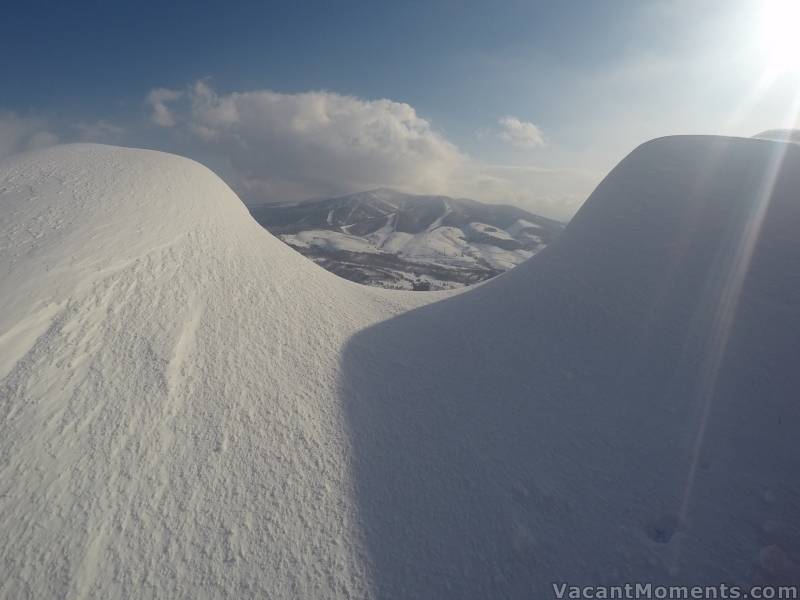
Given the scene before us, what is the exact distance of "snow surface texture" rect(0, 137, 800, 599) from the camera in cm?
510

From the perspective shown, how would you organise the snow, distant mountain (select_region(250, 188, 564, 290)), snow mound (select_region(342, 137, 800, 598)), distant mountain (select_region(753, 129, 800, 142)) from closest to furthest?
snow mound (select_region(342, 137, 800, 598)), distant mountain (select_region(753, 129, 800, 142)), distant mountain (select_region(250, 188, 564, 290)), the snow

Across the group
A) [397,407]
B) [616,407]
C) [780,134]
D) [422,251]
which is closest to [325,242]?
[422,251]

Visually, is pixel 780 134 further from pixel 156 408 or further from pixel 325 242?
pixel 325 242

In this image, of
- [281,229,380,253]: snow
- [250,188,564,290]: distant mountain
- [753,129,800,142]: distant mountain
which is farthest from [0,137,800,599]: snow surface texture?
[281,229,380,253]: snow

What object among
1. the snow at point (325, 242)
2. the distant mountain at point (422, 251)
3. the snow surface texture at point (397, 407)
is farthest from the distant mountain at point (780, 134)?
the snow at point (325, 242)

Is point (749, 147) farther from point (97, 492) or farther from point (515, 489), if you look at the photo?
point (97, 492)

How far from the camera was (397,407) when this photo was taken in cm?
805

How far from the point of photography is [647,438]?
6.78m

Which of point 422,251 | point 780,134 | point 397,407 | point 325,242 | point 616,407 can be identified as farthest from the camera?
point 325,242

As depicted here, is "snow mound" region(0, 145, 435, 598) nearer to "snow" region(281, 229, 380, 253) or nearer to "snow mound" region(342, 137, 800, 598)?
"snow mound" region(342, 137, 800, 598)

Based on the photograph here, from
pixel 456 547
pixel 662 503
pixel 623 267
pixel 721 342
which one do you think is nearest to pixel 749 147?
pixel 623 267

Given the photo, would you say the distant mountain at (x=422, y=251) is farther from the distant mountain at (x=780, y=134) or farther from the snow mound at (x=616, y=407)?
the snow mound at (x=616, y=407)

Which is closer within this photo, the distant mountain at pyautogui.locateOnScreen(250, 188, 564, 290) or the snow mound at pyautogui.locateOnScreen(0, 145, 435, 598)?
the snow mound at pyautogui.locateOnScreen(0, 145, 435, 598)

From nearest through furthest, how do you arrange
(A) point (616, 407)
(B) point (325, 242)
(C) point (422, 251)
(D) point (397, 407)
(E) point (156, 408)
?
(E) point (156, 408) → (A) point (616, 407) → (D) point (397, 407) → (C) point (422, 251) → (B) point (325, 242)
